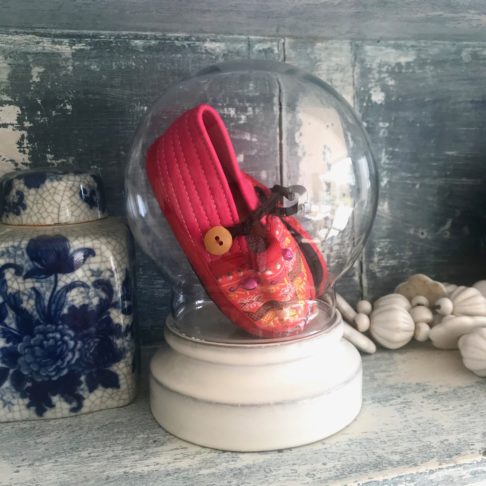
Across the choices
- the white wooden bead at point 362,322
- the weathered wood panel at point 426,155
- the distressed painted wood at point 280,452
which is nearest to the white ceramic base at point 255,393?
the distressed painted wood at point 280,452

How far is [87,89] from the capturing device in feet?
1.94

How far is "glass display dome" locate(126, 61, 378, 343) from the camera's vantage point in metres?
0.43

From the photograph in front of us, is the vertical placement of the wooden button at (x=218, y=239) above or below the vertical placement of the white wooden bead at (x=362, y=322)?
above

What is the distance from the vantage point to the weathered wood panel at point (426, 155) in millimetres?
686

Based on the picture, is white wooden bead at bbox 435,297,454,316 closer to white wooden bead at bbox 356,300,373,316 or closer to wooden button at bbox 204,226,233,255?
white wooden bead at bbox 356,300,373,316

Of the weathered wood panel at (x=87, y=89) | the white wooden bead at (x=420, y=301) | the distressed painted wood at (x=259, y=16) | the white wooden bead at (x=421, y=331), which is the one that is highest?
the distressed painted wood at (x=259, y=16)

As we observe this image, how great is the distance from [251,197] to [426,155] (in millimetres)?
341

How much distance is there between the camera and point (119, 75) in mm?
598

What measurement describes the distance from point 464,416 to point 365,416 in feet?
0.27

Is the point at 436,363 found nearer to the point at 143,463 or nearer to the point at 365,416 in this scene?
the point at 365,416

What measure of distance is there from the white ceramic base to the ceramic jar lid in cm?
15

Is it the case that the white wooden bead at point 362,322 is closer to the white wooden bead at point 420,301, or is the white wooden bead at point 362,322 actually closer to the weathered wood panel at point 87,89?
the white wooden bead at point 420,301

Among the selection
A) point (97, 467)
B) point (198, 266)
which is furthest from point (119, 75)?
point (97, 467)

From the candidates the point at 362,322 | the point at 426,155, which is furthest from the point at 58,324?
the point at 426,155
